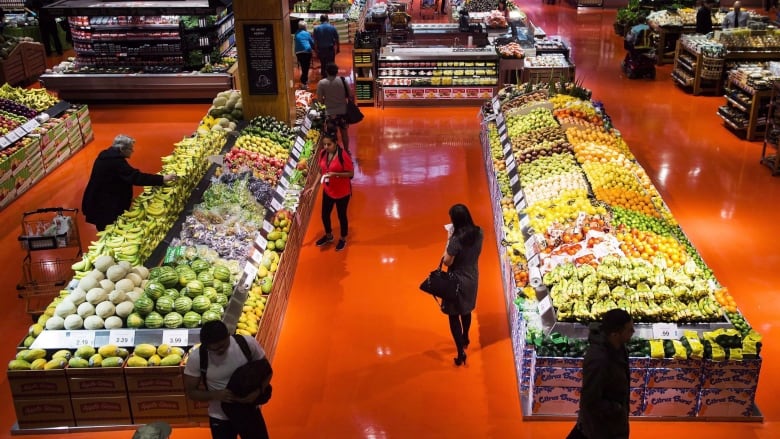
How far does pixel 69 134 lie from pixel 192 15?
12.3 ft

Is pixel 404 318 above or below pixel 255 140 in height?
below

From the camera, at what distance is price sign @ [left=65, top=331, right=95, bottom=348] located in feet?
19.4

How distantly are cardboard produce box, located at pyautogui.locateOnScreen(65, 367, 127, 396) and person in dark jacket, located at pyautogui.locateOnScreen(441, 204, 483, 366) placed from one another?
8.71 feet

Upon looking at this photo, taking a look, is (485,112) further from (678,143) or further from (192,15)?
(192,15)

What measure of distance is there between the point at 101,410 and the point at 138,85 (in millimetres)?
10285

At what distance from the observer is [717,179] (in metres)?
11.0

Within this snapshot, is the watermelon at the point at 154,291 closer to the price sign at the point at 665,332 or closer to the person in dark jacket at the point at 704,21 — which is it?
the price sign at the point at 665,332

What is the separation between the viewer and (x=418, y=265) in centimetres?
859

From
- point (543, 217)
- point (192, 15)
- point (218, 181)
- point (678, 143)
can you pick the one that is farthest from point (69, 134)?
point (678, 143)

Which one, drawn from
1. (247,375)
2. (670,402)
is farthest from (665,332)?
(247,375)

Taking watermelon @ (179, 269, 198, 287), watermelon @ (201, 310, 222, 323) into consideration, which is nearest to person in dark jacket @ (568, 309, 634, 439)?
watermelon @ (201, 310, 222, 323)

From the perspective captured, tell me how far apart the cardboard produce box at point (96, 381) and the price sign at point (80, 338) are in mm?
228

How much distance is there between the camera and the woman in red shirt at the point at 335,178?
27.6 feet

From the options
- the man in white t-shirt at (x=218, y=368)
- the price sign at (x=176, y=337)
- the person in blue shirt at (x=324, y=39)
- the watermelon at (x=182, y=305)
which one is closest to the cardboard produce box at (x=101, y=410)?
the price sign at (x=176, y=337)
